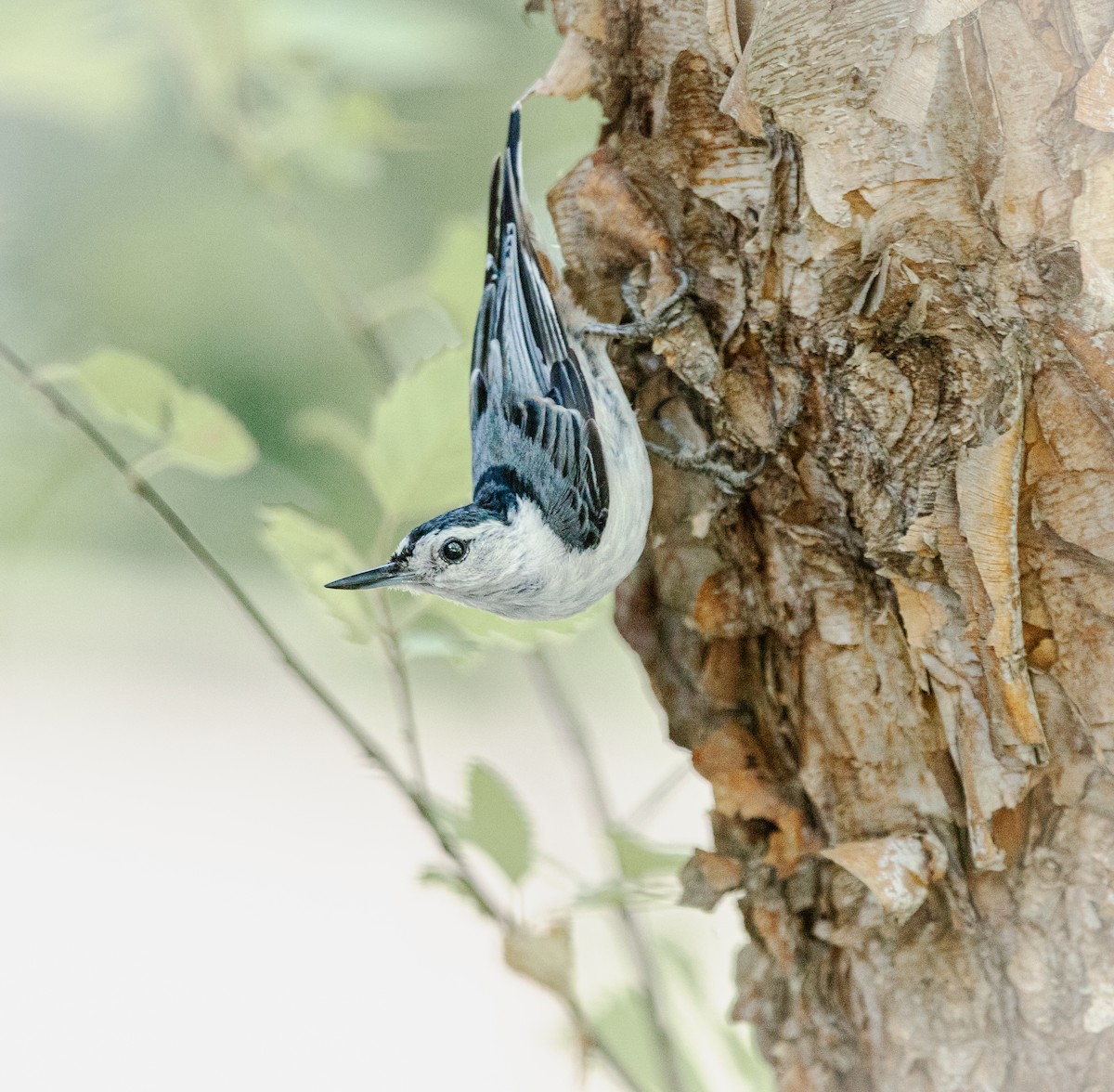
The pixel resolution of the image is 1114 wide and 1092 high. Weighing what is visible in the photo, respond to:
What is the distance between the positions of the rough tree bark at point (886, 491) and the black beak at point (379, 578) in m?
0.24

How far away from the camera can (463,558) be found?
951 mm

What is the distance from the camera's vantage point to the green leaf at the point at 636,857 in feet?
2.95

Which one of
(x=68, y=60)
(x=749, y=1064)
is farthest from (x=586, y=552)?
(x=68, y=60)

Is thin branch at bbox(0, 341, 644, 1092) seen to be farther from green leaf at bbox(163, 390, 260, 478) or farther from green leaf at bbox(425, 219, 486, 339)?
green leaf at bbox(425, 219, 486, 339)

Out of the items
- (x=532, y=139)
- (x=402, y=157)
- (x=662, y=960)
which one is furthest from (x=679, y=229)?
(x=402, y=157)

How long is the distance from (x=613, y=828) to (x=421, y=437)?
390mm

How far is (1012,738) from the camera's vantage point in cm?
79

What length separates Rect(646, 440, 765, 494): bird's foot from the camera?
0.87 meters

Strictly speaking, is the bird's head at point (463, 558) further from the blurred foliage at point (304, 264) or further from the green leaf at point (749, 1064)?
the green leaf at point (749, 1064)

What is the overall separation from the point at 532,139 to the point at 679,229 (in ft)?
2.22

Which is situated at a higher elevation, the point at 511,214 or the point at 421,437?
the point at 511,214

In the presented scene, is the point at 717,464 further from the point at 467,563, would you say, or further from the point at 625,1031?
the point at 625,1031

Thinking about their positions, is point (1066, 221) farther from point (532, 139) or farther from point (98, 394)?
point (532, 139)

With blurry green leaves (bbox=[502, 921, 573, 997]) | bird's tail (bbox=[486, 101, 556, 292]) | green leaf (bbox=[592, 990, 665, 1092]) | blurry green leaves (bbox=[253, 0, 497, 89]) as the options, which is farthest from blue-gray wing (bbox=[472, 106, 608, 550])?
green leaf (bbox=[592, 990, 665, 1092])
